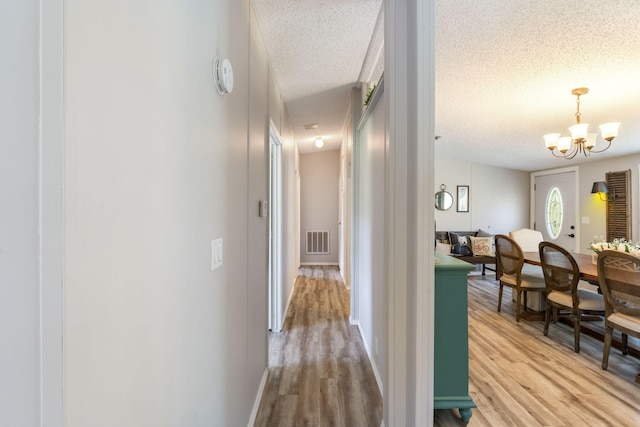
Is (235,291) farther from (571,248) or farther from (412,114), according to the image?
(571,248)

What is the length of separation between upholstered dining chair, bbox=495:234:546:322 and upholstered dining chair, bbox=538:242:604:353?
1.04 ft

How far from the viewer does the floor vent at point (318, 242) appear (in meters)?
6.43

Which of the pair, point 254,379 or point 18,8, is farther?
point 254,379

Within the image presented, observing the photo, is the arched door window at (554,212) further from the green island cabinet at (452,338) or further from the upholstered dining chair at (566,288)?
the green island cabinet at (452,338)

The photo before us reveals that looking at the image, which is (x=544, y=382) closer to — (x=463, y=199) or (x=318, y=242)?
(x=463, y=199)

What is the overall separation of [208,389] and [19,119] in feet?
3.34

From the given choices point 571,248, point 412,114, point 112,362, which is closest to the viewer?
point 112,362

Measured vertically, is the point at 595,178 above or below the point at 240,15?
below

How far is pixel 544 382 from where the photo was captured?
6.73ft

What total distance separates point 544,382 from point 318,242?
15.6 feet

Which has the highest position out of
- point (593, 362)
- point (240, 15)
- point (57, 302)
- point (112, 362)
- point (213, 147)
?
point (240, 15)

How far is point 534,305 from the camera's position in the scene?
3.38 metres

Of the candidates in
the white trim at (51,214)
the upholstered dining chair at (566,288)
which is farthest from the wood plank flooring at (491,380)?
the white trim at (51,214)

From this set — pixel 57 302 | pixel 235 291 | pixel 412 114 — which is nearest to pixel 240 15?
pixel 412 114
